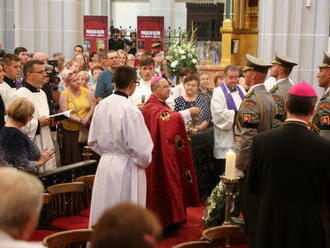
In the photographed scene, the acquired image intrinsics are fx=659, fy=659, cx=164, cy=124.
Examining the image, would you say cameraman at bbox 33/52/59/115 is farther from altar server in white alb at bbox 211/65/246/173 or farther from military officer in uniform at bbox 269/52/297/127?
military officer in uniform at bbox 269/52/297/127

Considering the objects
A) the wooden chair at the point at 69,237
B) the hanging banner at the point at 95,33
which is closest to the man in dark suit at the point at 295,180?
the wooden chair at the point at 69,237

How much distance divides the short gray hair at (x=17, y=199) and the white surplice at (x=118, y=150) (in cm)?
307

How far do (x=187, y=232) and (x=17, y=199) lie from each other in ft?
15.7

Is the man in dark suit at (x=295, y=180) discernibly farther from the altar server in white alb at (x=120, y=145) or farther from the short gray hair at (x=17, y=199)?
the short gray hair at (x=17, y=199)

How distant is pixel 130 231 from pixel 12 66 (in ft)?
19.7

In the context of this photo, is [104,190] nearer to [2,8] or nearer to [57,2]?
[57,2]

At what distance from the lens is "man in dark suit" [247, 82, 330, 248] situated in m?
4.14

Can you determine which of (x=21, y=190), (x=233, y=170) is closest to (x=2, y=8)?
(x=233, y=170)

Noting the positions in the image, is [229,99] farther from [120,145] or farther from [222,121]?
[120,145]

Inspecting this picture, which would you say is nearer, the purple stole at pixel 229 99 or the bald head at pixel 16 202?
the bald head at pixel 16 202

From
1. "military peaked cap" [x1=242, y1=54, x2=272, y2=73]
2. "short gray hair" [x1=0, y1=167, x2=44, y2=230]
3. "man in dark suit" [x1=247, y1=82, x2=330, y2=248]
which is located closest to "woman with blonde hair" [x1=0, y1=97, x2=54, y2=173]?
"military peaked cap" [x1=242, y1=54, x2=272, y2=73]

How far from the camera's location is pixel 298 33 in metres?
11.7

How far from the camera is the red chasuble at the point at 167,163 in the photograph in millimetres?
6637

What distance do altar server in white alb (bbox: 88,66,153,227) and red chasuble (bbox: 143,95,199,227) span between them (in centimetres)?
82
